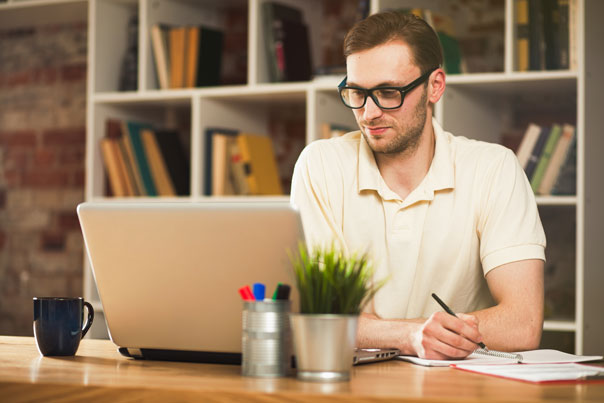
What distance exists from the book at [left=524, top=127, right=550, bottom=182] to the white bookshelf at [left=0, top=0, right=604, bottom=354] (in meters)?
0.11

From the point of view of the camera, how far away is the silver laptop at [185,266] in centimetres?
127

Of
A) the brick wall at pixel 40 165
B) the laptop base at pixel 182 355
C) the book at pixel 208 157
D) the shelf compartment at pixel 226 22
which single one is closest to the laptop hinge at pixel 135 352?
the laptop base at pixel 182 355

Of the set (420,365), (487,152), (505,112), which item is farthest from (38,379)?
(505,112)

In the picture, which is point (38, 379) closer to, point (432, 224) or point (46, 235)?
point (432, 224)

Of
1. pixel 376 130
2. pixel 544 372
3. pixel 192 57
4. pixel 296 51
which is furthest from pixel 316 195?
pixel 192 57

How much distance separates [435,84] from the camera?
212cm

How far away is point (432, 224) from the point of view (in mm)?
2037

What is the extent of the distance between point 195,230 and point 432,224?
0.88 meters

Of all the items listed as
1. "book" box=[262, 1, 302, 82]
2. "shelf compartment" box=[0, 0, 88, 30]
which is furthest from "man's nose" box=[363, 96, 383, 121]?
"shelf compartment" box=[0, 0, 88, 30]

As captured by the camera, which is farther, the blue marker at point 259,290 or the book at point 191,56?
the book at point 191,56

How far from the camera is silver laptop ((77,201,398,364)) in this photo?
1.27 metres

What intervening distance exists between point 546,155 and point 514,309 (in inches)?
44.4

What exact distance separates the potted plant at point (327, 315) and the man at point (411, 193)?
2.46 feet

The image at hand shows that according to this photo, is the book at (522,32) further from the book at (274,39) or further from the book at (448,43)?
the book at (274,39)
